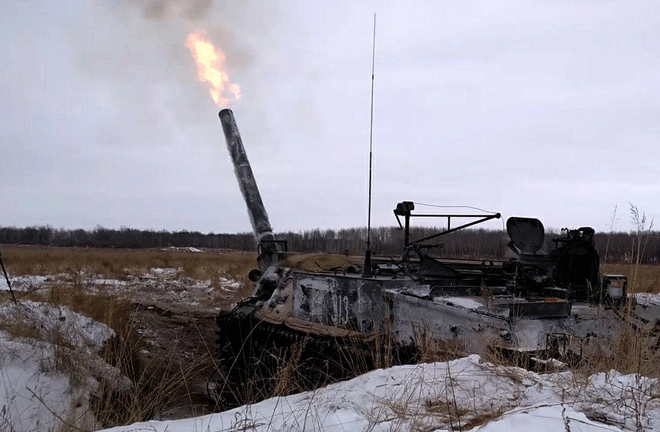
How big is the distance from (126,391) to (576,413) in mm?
4471

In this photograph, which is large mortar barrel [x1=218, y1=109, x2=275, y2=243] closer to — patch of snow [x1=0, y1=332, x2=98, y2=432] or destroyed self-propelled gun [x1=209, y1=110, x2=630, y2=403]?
destroyed self-propelled gun [x1=209, y1=110, x2=630, y2=403]

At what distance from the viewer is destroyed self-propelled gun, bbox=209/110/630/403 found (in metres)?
5.17

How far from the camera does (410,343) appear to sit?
19.4ft

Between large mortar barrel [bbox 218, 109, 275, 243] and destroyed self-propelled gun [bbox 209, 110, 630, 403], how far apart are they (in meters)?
1.43

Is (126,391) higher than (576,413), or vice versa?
(576,413)

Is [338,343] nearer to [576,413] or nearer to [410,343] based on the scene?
[410,343]

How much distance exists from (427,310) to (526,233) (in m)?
2.45

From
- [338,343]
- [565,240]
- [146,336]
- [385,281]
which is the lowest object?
[146,336]

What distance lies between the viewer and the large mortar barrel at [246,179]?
34.2 feet

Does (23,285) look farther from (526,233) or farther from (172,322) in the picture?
(526,233)

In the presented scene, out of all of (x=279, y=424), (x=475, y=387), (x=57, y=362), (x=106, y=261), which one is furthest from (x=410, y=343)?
(x=106, y=261)

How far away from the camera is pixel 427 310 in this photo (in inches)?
225

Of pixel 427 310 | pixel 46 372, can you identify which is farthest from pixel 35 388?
pixel 427 310

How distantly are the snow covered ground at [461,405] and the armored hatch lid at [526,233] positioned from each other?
140 inches
